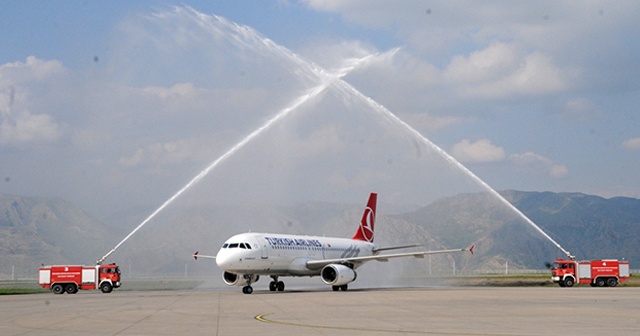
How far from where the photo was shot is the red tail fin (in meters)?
72.4

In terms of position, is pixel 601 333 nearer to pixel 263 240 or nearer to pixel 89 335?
pixel 89 335

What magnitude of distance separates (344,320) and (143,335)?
26.0ft

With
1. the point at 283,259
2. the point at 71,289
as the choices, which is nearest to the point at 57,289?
the point at 71,289

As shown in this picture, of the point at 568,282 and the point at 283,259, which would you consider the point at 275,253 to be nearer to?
the point at 283,259

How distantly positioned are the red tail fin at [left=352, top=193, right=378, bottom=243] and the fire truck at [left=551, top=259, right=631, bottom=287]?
17.3m

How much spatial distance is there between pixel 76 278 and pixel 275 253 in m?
14.6

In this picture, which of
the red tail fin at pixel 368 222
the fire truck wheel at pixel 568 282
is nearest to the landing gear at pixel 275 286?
the red tail fin at pixel 368 222

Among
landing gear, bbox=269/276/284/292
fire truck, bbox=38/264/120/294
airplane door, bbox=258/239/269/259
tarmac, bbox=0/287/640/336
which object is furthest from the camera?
landing gear, bbox=269/276/284/292

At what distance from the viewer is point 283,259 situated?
56.5 meters

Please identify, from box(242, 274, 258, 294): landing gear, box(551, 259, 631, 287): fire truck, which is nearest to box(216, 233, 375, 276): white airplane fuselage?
box(242, 274, 258, 294): landing gear

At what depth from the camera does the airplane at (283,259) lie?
52.6 m

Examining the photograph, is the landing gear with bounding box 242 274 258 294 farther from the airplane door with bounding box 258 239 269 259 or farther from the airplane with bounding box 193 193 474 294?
the airplane door with bounding box 258 239 269 259

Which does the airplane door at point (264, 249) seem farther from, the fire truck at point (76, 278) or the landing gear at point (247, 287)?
the fire truck at point (76, 278)

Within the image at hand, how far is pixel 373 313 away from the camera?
3061 cm
